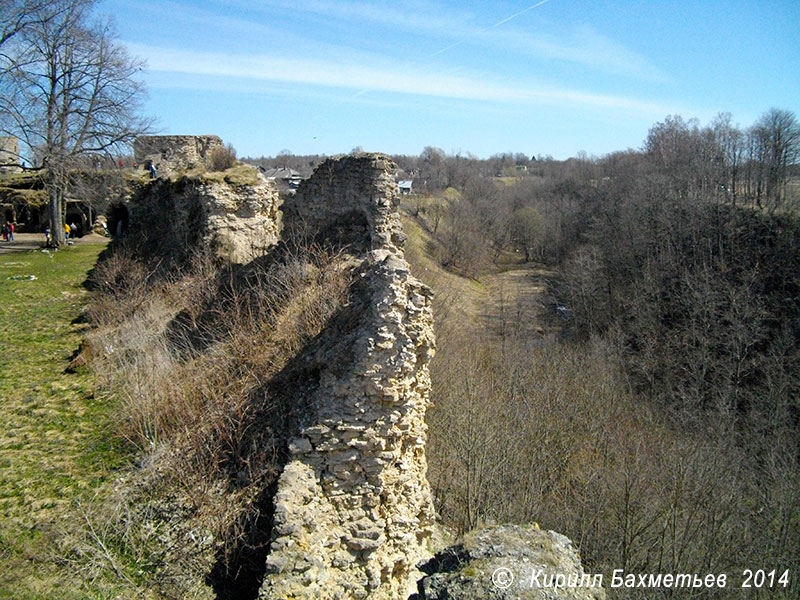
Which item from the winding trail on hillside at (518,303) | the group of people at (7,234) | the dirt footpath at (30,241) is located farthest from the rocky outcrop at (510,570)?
the group of people at (7,234)

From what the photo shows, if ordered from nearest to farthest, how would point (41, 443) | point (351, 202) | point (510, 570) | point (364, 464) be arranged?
1. point (510, 570)
2. point (364, 464)
3. point (41, 443)
4. point (351, 202)

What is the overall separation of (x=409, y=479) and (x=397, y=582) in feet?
3.79

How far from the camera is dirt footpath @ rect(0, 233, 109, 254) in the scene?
88.0ft

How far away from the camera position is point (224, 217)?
576 inches

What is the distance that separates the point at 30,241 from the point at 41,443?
86.1ft

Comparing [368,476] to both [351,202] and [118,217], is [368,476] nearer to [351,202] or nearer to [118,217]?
[351,202]

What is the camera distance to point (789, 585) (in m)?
10.7

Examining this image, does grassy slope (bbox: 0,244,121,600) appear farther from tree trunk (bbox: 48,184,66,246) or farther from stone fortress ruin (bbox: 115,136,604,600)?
tree trunk (bbox: 48,184,66,246)

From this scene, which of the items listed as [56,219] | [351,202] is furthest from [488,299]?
[351,202]

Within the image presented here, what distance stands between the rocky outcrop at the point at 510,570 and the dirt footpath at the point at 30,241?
28701 mm

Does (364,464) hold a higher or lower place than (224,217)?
lower

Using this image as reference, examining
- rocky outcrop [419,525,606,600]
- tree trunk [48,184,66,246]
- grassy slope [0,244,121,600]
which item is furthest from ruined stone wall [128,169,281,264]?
tree trunk [48,184,66,246]

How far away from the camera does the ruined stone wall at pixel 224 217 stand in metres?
14.4

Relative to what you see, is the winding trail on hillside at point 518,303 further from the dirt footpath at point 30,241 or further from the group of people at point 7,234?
the group of people at point 7,234
